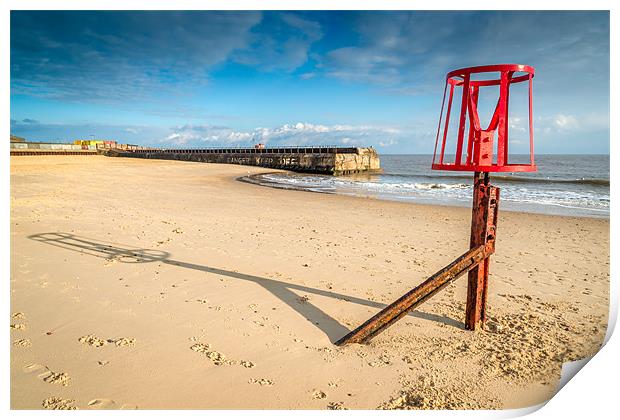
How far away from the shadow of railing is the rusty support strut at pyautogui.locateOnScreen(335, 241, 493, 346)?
353 millimetres

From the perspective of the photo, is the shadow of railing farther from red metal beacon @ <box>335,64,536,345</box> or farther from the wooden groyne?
the wooden groyne

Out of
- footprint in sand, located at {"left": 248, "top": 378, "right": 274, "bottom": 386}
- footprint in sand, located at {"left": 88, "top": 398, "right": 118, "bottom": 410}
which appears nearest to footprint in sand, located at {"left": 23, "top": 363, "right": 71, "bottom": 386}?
footprint in sand, located at {"left": 88, "top": 398, "right": 118, "bottom": 410}

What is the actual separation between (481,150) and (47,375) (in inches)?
173

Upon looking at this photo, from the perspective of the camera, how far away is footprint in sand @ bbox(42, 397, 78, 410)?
9.25ft

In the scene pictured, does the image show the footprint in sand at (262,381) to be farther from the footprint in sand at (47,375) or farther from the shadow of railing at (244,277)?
the footprint in sand at (47,375)

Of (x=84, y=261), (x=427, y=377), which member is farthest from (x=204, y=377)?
(x=84, y=261)

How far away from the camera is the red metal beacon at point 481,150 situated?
10.7 ft

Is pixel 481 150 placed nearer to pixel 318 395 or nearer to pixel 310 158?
pixel 318 395

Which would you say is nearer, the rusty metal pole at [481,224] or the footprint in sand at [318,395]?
the footprint in sand at [318,395]

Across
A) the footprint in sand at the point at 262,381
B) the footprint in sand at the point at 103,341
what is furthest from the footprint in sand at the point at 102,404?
the footprint in sand at the point at 262,381

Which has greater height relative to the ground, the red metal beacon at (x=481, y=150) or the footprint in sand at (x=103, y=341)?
the red metal beacon at (x=481, y=150)

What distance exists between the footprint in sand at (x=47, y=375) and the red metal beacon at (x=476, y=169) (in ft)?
8.42

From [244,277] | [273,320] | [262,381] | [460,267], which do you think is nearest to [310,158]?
[244,277]

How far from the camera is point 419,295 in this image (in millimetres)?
3621
